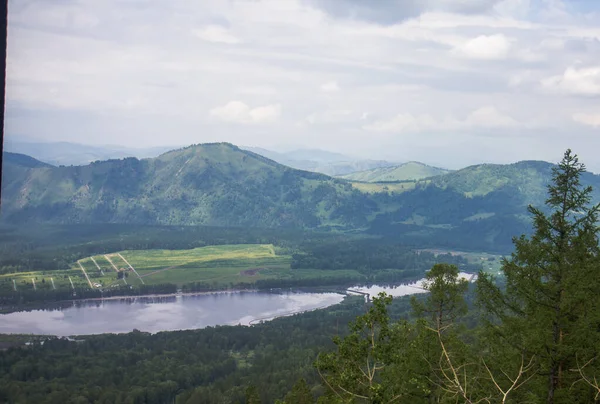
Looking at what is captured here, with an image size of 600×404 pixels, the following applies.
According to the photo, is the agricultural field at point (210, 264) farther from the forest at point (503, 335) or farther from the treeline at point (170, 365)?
the forest at point (503, 335)

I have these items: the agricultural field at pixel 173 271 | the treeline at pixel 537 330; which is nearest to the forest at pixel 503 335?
the treeline at pixel 537 330

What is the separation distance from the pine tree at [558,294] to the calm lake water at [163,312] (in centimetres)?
8220

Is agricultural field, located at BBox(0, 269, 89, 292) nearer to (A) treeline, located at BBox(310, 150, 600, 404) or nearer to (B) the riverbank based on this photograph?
(B) the riverbank

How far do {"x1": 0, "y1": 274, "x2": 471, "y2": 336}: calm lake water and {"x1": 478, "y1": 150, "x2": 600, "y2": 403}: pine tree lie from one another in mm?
82200

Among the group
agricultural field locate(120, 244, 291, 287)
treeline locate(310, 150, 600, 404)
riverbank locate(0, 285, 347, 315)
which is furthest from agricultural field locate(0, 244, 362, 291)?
treeline locate(310, 150, 600, 404)

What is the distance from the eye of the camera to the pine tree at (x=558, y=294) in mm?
15055

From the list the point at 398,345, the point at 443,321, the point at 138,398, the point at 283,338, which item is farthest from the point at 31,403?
the point at 398,345

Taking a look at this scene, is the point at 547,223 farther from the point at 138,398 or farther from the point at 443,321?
the point at 138,398

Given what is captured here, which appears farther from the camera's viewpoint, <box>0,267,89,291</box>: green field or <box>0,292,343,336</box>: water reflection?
<box>0,267,89,291</box>: green field

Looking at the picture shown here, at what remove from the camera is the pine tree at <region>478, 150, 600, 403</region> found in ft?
49.4

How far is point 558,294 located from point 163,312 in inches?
3851

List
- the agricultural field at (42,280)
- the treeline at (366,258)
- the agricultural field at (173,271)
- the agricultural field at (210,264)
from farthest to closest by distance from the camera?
the treeline at (366,258), the agricultural field at (210,264), the agricultural field at (173,271), the agricultural field at (42,280)

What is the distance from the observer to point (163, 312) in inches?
4173

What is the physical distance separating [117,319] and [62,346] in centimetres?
2072
